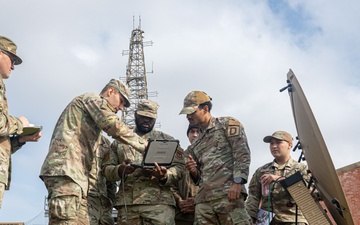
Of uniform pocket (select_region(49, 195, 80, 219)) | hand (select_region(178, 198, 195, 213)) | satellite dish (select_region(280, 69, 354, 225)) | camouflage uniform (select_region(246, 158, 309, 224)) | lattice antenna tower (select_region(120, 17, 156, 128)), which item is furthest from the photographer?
lattice antenna tower (select_region(120, 17, 156, 128))

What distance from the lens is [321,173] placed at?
390 centimetres

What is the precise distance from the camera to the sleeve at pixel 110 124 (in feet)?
15.8

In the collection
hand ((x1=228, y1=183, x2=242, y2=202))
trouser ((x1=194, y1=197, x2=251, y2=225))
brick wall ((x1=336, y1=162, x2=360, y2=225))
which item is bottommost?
trouser ((x1=194, y1=197, x2=251, y2=225))

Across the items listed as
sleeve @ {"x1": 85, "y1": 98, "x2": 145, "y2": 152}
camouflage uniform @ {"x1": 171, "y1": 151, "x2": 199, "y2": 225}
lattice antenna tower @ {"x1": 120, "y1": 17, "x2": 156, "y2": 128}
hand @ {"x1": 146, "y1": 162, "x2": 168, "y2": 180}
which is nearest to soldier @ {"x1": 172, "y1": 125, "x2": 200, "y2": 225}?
camouflage uniform @ {"x1": 171, "y1": 151, "x2": 199, "y2": 225}

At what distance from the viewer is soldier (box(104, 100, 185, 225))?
17.3 feet

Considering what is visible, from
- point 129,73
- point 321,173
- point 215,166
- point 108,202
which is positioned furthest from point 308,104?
point 129,73

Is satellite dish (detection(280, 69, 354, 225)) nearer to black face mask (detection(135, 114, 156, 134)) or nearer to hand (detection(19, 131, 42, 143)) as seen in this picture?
black face mask (detection(135, 114, 156, 134))

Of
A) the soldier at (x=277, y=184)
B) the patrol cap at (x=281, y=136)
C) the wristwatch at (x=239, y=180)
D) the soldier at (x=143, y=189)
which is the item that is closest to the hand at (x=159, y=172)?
the soldier at (x=143, y=189)

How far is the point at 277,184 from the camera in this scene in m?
5.66

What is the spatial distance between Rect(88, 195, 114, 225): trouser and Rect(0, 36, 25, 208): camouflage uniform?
1.07 m

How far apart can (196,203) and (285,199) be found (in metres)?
1.04

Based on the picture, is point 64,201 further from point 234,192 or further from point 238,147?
point 238,147

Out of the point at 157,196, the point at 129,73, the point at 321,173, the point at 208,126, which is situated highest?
the point at 129,73

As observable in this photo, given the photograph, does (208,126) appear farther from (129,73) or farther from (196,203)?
(129,73)
